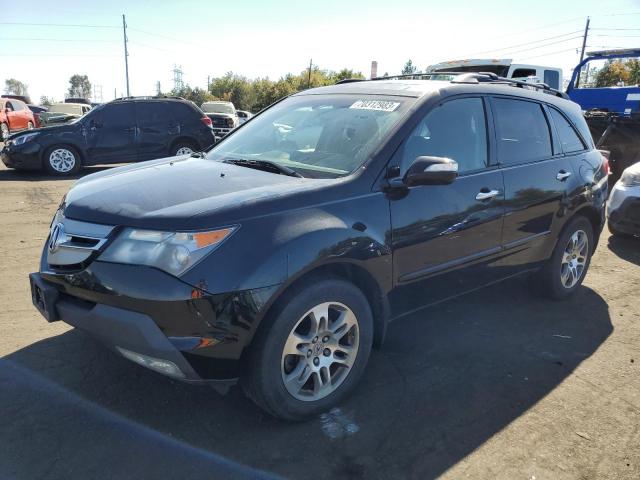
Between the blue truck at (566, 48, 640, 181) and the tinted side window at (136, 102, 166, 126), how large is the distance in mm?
9342

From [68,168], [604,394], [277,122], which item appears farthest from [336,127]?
[68,168]

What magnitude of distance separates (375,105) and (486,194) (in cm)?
98

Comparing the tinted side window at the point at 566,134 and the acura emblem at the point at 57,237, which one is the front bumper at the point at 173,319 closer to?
the acura emblem at the point at 57,237

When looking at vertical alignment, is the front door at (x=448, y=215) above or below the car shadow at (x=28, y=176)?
above

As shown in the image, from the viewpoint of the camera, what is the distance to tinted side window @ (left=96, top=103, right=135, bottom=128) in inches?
456

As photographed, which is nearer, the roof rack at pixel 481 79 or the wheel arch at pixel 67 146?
the roof rack at pixel 481 79

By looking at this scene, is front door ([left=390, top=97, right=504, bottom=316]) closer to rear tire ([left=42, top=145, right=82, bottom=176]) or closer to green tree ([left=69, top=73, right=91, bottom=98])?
rear tire ([left=42, top=145, right=82, bottom=176])

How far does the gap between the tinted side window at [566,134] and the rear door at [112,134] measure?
954 centimetres

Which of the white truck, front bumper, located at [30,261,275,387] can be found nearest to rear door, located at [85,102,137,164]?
the white truck

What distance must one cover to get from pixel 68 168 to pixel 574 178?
401 inches

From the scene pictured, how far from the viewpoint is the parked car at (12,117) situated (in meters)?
19.2

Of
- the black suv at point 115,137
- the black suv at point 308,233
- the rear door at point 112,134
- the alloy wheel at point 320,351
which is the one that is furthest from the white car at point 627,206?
the rear door at point 112,134

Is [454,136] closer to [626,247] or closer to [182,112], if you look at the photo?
[626,247]

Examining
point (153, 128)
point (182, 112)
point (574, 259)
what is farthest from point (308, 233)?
point (182, 112)
